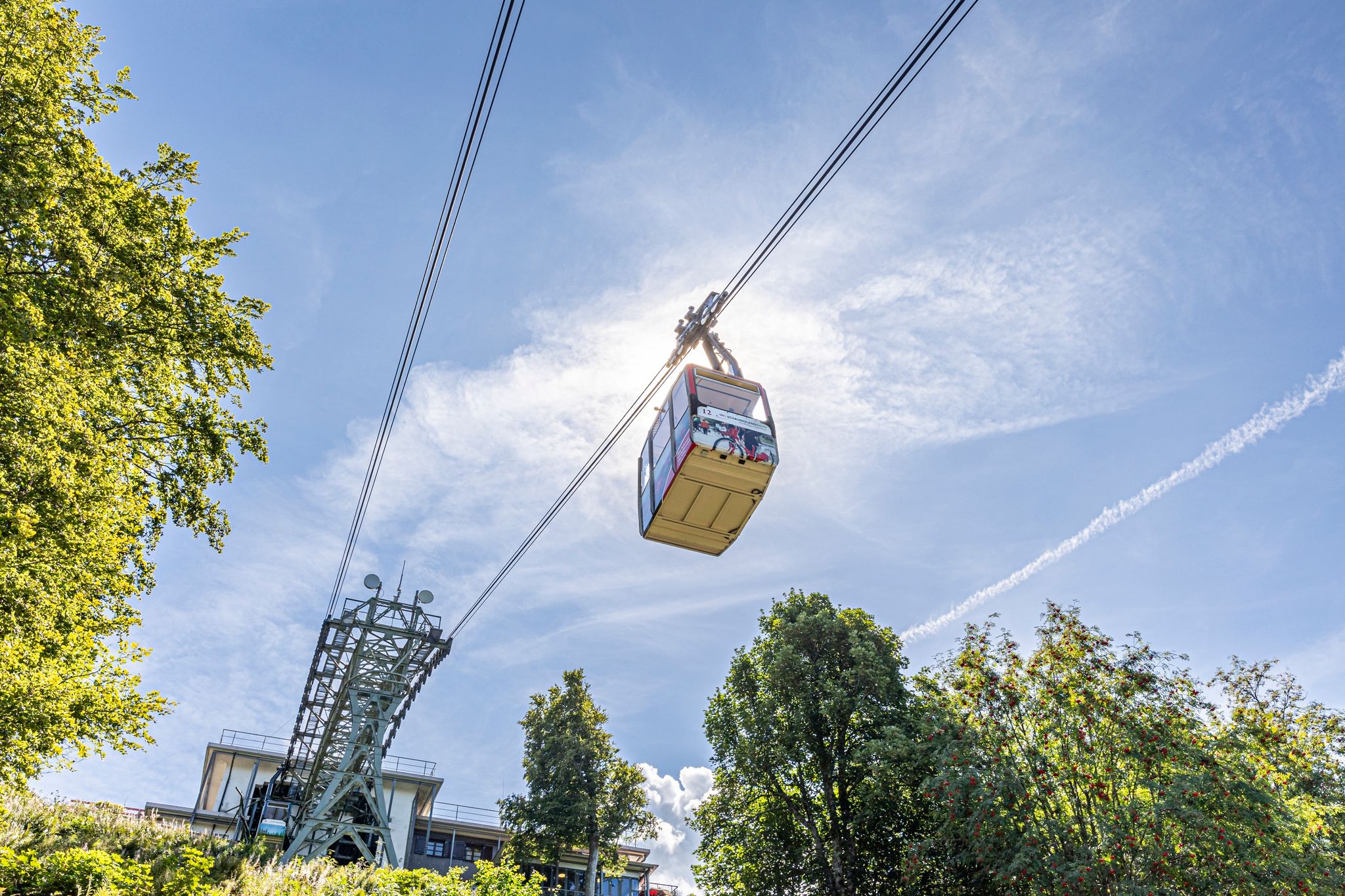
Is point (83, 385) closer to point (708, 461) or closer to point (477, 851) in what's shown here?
point (708, 461)

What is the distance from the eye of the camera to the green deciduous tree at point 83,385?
36.2 ft

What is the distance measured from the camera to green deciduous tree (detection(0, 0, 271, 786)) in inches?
434

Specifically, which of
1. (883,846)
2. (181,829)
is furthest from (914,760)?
(181,829)

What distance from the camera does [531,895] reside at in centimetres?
1392

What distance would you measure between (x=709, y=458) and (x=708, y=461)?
65mm

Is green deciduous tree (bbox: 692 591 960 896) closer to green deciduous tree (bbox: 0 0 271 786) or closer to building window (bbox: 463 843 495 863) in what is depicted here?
green deciduous tree (bbox: 0 0 271 786)

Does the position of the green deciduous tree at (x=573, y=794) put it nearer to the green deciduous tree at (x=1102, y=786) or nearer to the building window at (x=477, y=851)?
the building window at (x=477, y=851)

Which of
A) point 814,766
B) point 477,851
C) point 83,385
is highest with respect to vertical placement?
point 83,385

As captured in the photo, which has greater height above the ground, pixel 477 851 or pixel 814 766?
pixel 814 766

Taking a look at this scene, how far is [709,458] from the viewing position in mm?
14312

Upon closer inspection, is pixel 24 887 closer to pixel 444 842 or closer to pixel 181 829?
pixel 181 829

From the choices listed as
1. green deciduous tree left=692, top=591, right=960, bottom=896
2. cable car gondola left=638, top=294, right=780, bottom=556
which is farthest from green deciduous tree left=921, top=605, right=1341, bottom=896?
cable car gondola left=638, top=294, right=780, bottom=556

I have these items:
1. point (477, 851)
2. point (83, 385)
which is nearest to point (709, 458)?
point (83, 385)

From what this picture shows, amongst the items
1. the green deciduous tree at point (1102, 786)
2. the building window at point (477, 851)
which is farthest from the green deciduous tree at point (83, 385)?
the building window at point (477, 851)
